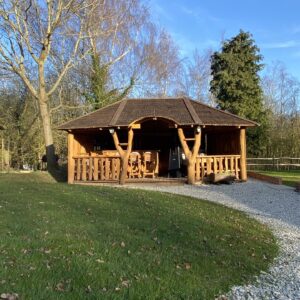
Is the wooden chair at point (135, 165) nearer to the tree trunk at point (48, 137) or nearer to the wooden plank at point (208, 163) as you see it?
the wooden plank at point (208, 163)

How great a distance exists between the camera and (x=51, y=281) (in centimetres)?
448

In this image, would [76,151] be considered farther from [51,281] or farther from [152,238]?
[51,281]

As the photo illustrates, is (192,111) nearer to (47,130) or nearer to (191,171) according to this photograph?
(191,171)

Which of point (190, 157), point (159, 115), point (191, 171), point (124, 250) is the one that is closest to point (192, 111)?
point (159, 115)

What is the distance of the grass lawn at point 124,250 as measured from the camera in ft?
15.0

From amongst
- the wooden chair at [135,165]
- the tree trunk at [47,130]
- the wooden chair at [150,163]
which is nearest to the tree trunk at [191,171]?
the wooden chair at [150,163]

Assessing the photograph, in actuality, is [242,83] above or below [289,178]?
above

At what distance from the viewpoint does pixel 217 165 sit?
59.8 feet

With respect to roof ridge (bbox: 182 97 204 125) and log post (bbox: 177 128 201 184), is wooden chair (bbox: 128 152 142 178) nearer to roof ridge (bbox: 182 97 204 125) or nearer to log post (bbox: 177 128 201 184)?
log post (bbox: 177 128 201 184)

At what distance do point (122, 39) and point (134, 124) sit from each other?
1607 cm

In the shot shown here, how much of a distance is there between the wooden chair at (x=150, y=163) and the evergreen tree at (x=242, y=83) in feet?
42.8

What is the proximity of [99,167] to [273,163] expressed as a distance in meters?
16.4

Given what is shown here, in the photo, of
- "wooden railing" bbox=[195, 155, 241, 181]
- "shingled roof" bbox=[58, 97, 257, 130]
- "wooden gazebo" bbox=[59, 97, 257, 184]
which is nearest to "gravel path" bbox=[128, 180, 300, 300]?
"wooden railing" bbox=[195, 155, 241, 181]

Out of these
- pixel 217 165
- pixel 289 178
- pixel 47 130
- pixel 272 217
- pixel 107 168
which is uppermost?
pixel 47 130
